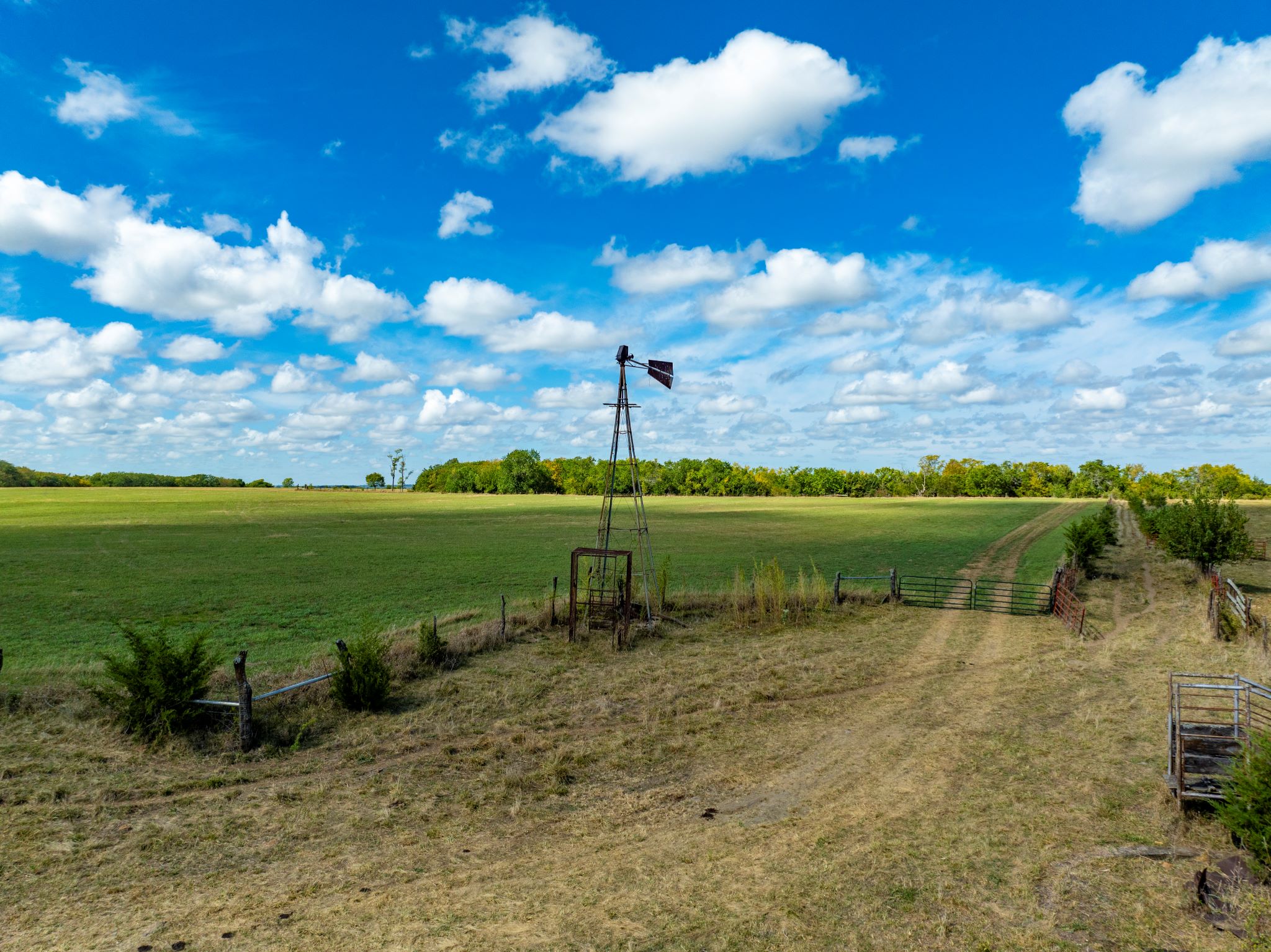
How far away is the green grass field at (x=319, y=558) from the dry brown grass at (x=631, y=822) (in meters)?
4.44

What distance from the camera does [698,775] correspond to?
1055 cm

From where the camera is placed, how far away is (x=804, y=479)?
182 metres

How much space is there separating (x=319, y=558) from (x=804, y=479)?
154716mm

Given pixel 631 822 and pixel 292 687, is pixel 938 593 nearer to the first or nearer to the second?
pixel 631 822

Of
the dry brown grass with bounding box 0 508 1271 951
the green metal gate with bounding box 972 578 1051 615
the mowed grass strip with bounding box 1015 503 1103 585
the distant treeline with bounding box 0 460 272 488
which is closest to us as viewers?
the dry brown grass with bounding box 0 508 1271 951

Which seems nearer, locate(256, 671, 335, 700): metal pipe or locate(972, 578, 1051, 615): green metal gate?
locate(256, 671, 335, 700): metal pipe

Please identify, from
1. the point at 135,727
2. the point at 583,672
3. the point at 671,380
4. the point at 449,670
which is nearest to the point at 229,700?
the point at 135,727

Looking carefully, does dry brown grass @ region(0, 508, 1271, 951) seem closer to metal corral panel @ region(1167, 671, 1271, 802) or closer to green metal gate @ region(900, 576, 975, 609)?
metal corral panel @ region(1167, 671, 1271, 802)

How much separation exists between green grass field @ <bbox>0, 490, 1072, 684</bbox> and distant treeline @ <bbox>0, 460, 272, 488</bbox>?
246ft

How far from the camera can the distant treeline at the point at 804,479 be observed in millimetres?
163875

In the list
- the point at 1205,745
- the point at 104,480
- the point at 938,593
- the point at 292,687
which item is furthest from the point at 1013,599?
the point at 104,480

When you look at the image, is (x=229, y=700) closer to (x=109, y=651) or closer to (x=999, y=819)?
(x=109, y=651)

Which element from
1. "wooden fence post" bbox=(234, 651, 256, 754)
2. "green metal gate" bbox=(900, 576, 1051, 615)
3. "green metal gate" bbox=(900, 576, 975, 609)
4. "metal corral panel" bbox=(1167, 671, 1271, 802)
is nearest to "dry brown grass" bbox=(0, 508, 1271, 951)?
"wooden fence post" bbox=(234, 651, 256, 754)

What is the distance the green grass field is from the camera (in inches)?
851
